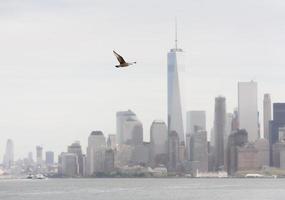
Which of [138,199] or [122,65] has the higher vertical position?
[122,65]

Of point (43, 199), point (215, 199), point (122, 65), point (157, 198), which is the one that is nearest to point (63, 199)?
point (43, 199)

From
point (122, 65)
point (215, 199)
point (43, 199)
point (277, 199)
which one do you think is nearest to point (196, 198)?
point (215, 199)

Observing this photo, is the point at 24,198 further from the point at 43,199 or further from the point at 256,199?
the point at 256,199

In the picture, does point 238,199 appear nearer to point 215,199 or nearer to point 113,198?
point 215,199

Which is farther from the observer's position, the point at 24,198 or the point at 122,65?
the point at 24,198

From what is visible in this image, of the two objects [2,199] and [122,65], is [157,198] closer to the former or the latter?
[2,199]

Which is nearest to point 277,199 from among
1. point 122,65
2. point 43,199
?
point 43,199

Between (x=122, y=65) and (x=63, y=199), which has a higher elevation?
(x=122, y=65)
